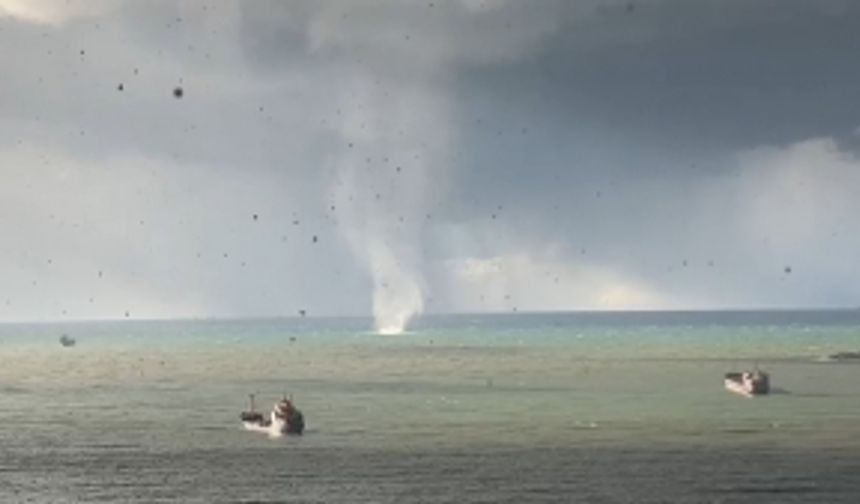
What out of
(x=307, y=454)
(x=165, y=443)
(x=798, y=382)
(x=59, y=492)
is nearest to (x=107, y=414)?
(x=165, y=443)

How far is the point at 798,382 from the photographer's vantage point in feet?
462

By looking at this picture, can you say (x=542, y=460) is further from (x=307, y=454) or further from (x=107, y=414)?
(x=107, y=414)

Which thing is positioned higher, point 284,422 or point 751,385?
point 751,385

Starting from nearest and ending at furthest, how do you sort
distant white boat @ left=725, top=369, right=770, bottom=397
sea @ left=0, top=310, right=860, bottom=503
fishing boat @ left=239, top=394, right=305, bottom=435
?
1. sea @ left=0, top=310, right=860, bottom=503
2. fishing boat @ left=239, top=394, right=305, bottom=435
3. distant white boat @ left=725, top=369, right=770, bottom=397

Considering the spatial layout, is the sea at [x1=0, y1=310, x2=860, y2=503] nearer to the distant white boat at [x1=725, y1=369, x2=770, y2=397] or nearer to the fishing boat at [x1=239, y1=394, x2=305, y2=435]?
the fishing boat at [x1=239, y1=394, x2=305, y2=435]

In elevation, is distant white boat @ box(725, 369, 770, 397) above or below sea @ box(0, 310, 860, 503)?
above

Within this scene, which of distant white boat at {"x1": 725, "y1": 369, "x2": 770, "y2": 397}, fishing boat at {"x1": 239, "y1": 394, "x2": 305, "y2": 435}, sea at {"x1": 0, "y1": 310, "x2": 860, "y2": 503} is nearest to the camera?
sea at {"x1": 0, "y1": 310, "x2": 860, "y2": 503}

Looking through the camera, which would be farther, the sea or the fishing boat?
the fishing boat

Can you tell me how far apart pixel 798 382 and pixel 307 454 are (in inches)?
2934

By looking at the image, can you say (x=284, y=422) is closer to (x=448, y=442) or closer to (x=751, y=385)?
(x=448, y=442)

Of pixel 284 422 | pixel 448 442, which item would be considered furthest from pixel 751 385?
pixel 284 422

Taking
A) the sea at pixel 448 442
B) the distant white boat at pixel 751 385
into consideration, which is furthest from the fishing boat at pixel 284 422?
the distant white boat at pixel 751 385

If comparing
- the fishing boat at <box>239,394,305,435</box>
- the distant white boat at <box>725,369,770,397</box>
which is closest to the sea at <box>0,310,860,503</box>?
the fishing boat at <box>239,394,305,435</box>

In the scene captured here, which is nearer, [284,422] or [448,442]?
[448,442]
